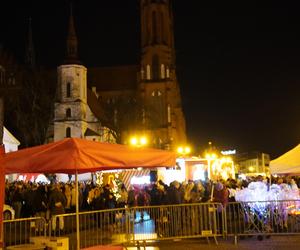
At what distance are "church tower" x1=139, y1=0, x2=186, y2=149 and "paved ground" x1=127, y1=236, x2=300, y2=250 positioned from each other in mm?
63399

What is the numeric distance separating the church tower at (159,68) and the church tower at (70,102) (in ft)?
46.0

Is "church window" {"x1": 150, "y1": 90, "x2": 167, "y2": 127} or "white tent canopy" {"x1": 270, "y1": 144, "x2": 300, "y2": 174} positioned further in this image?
"church window" {"x1": 150, "y1": 90, "x2": 167, "y2": 127}

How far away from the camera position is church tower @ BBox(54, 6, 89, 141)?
2665 inches

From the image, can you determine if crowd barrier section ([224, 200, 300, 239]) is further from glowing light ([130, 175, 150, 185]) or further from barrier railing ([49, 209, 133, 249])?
glowing light ([130, 175, 150, 185])

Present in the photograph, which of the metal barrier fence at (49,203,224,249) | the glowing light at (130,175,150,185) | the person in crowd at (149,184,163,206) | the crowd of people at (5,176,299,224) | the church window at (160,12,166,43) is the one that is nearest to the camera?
the metal barrier fence at (49,203,224,249)

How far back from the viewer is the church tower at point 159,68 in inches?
3152

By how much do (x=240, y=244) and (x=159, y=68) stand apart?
71.0 meters

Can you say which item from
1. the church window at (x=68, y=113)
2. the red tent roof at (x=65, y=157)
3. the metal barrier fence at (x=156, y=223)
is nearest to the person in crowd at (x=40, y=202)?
the metal barrier fence at (x=156, y=223)

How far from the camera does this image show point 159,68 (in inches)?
3280

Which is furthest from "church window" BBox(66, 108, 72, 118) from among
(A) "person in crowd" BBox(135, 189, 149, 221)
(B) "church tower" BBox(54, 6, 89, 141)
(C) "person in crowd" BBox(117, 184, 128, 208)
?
(A) "person in crowd" BBox(135, 189, 149, 221)

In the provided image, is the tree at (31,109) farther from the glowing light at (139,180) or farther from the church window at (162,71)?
the glowing light at (139,180)

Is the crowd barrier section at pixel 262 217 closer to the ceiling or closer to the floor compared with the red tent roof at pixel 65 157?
closer to the floor

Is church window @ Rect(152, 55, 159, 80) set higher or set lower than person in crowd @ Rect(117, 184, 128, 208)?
higher

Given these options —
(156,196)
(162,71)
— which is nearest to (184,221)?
(156,196)
